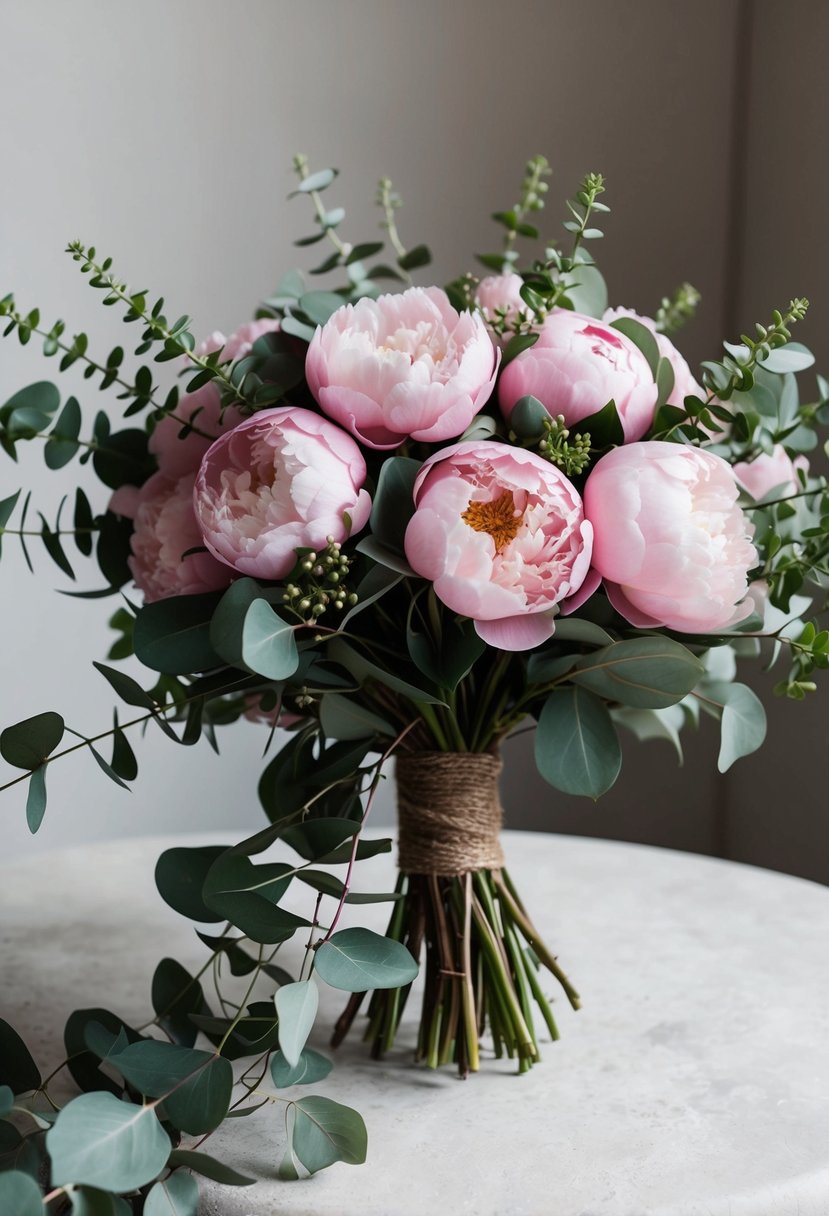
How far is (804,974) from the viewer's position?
2.85 ft

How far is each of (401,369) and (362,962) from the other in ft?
0.94

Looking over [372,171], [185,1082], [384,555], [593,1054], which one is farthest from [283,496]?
[372,171]

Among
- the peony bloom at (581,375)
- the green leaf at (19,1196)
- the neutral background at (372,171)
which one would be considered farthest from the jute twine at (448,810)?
the neutral background at (372,171)

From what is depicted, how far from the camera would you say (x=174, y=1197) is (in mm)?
542

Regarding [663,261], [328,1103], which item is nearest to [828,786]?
[663,261]

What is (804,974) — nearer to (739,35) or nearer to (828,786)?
(828,786)

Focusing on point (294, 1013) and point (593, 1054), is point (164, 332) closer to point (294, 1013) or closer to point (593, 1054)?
point (294, 1013)

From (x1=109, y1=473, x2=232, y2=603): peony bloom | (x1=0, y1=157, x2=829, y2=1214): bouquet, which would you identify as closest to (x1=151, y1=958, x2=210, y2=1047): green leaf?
(x1=0, y1=157, x2=829, y2=1214): bouquet

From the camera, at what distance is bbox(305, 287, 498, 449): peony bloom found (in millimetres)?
582

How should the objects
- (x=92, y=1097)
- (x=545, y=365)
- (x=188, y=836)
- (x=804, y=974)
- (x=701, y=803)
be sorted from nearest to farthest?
(x=92, y=1097)
(x=545, y=365)
(x=804, y=974)
(x=188, y=836)
(x=701, y=803)

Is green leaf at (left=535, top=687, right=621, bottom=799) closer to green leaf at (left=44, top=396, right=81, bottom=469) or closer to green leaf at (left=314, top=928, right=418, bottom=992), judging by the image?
green leaf at (left=314, top=928, right=418, bottom=992)

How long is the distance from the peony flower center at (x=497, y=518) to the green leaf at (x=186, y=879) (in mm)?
225

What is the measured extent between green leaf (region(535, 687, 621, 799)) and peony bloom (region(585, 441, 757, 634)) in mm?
69

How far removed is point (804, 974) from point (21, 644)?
120 cm
